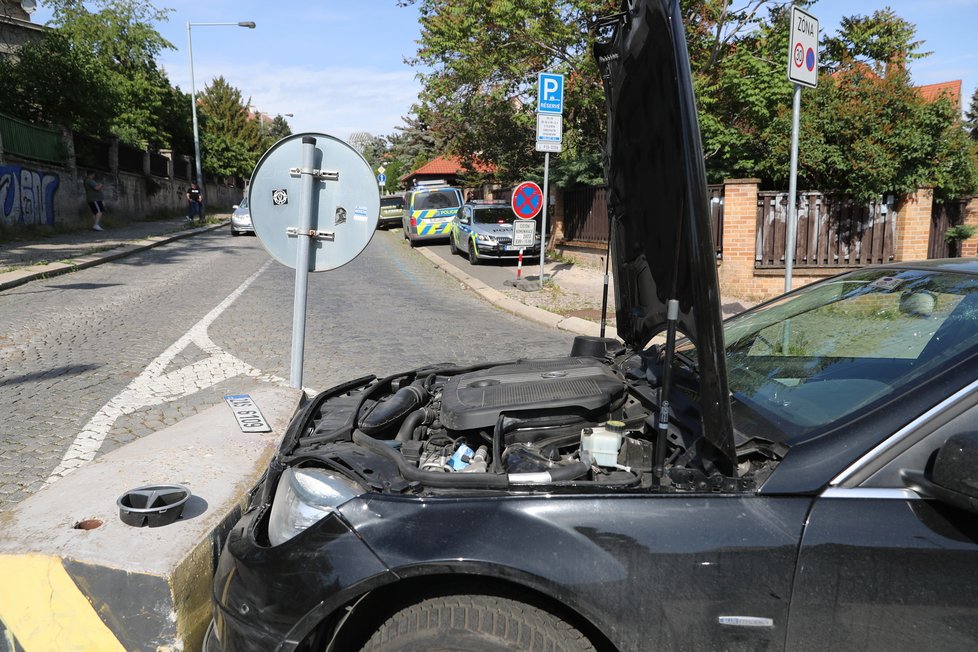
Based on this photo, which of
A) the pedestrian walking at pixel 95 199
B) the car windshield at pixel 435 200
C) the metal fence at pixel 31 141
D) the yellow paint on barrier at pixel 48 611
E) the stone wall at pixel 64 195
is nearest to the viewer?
the yellow paint on barrier at pixel 48 611

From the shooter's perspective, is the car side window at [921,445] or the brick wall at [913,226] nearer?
the car side window at [921,445]

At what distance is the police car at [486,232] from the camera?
1772 cm

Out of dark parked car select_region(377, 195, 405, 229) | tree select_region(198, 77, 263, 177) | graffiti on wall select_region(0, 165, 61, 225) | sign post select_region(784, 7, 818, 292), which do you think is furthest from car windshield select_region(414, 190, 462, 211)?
tree select_region(198, 77, 263, 177)

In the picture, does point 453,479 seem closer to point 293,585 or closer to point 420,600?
point 420,600

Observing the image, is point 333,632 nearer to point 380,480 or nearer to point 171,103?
point 380,480

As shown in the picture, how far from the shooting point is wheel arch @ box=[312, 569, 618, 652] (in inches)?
68.1

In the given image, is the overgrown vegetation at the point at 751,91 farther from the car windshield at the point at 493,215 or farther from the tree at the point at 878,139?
the car windshield at the point at 493,215

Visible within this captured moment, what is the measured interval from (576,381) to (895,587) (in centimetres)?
118

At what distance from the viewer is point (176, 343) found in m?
7.66

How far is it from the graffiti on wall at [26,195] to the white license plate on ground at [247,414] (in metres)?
18.0

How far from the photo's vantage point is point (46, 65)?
21641mm

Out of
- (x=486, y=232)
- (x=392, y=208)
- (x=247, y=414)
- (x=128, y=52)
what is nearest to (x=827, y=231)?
(x=486, y=232)

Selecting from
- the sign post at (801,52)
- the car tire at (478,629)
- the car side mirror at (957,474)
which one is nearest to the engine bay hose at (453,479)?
the car tire at (478,629)

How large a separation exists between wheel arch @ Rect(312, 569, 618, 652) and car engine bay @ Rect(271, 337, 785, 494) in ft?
0.75
